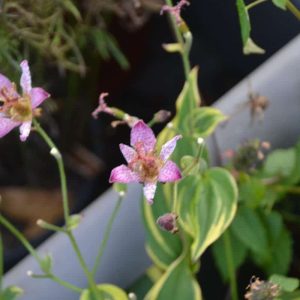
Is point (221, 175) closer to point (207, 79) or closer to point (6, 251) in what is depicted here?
point (6, 251)

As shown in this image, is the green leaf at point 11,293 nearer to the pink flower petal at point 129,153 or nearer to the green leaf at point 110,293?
the green leaf at point 110,293

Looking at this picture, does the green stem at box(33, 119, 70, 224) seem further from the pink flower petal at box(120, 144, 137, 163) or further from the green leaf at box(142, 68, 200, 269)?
the green leaf at box(142, 68, 200, 269)

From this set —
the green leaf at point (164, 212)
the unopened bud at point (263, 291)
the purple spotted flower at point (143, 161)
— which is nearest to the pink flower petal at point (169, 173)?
the purple spotted flower at point (143, 161)

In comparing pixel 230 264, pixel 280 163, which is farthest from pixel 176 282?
pixel 280 163

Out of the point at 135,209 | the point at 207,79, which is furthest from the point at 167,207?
the point at 207,79

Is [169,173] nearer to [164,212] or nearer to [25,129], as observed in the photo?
[25,129]

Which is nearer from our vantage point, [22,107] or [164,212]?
[22,107]
